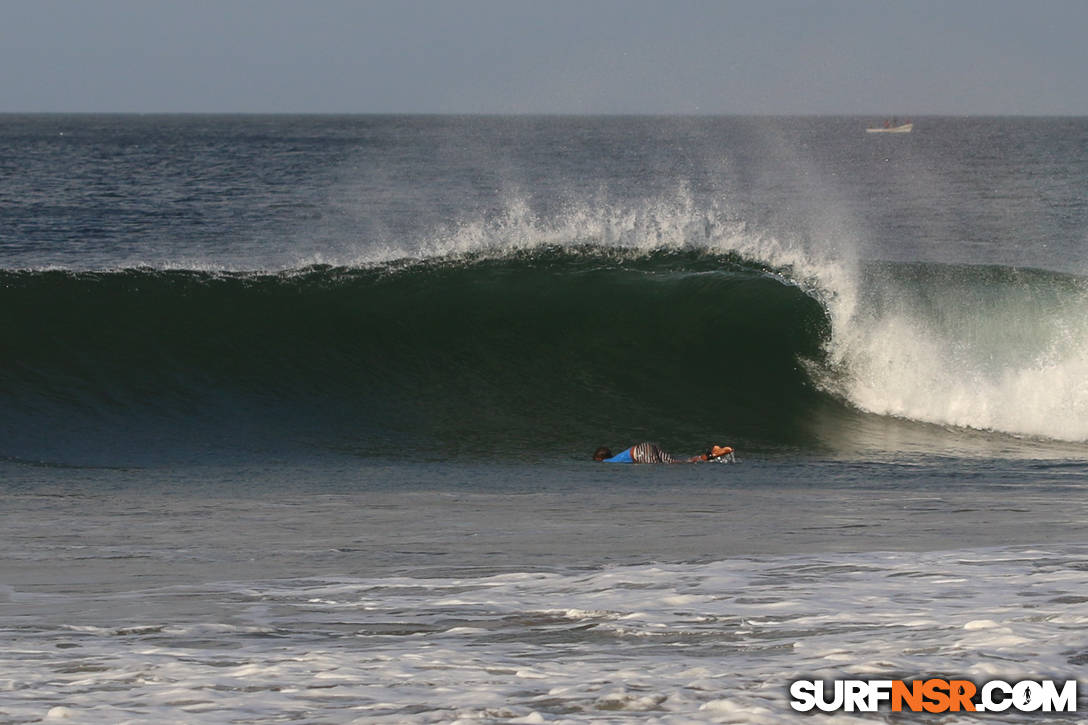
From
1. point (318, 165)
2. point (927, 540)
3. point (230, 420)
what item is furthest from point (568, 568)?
point (318, 165)

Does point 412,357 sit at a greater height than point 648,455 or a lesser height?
greater

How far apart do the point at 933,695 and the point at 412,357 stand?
34.3 feet

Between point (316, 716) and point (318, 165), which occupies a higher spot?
point (318, 165)

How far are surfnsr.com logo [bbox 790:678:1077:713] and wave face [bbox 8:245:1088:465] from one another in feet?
22.6

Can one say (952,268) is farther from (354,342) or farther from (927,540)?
(927,540)

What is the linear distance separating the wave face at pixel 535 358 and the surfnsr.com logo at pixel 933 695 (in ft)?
22.6

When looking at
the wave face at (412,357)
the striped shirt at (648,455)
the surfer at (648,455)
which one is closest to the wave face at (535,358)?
Result: the wave face at (412,357)

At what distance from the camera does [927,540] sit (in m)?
6.44

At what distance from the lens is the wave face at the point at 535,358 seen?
38.3 ft

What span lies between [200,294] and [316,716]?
11.8 m

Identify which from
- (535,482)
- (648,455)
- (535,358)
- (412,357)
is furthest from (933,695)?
(412,357)

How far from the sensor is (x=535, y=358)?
14.1 m

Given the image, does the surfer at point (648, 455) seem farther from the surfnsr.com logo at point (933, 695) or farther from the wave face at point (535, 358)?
the surfnsr.com logo at point (933, 695)

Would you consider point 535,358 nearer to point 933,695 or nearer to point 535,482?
point 535,482
